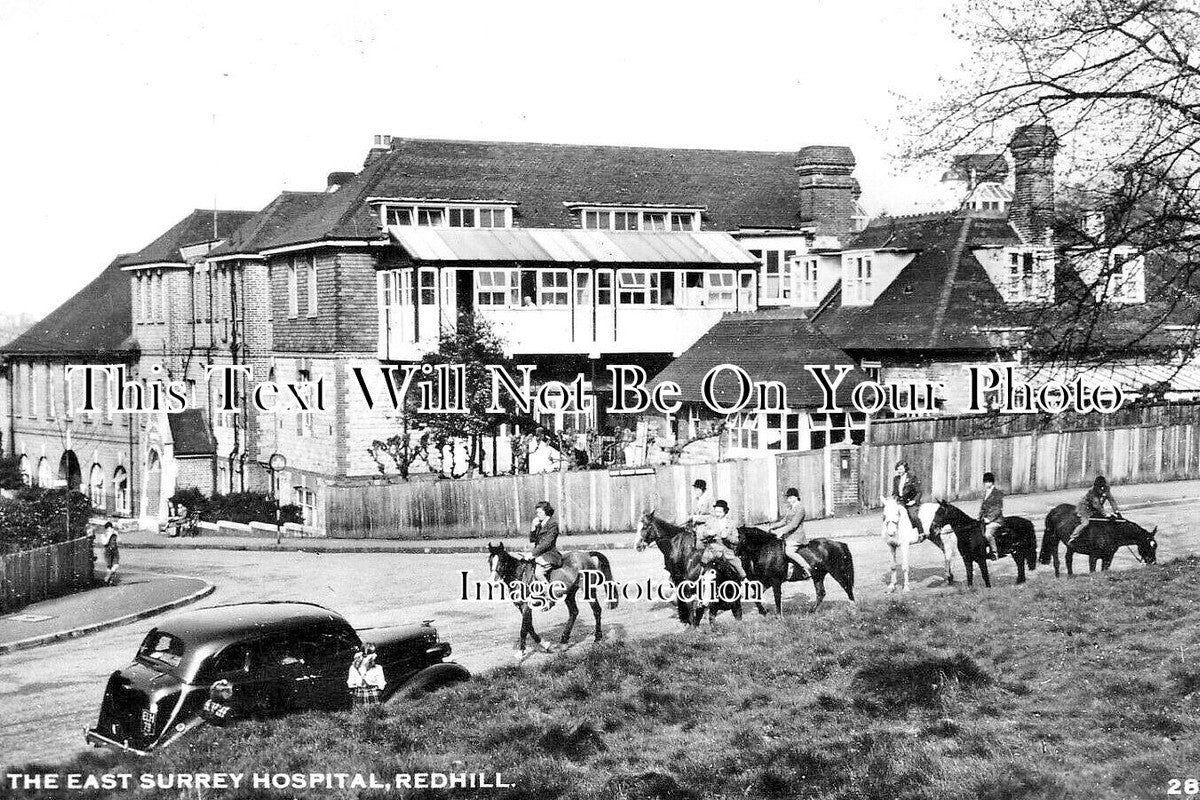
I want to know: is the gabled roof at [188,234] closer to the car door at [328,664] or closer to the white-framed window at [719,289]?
the white-framed window at [719,289]

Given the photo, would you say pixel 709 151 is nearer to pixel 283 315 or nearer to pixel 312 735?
pixel 283 315

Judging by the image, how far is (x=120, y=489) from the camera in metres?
53.9

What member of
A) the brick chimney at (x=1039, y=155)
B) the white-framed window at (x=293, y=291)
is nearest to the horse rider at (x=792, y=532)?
the brick chimney at (x=1039, y=155)

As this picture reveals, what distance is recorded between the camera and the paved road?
17.0 metres

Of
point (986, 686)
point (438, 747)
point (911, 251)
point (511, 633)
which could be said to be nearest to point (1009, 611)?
point (986, 686)

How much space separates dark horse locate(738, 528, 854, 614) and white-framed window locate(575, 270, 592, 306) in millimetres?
21334

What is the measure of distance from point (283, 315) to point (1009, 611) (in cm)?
2943

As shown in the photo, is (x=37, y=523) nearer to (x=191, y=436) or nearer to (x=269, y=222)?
(x=269, y=222)

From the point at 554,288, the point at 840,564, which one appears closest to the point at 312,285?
the point at 554,288

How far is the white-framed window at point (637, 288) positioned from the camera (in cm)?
4306

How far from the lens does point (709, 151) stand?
1994 inches

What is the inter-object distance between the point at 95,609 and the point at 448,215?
70.0 feet

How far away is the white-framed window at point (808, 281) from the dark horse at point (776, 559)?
2521 cm

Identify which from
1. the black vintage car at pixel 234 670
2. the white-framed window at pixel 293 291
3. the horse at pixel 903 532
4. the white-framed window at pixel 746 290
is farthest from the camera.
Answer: the white-framed window at pixel 746 290
